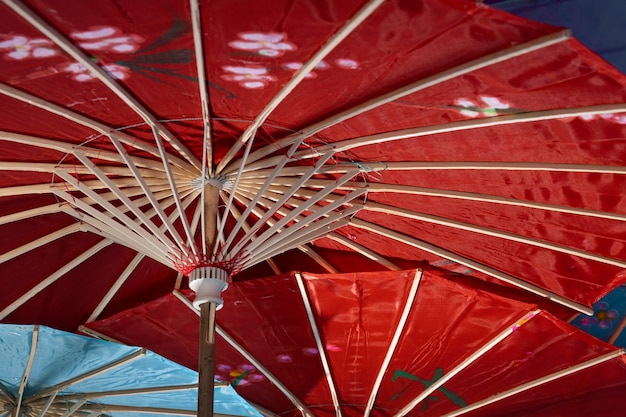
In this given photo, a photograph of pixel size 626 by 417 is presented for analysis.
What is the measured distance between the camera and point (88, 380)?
9781 millimetres

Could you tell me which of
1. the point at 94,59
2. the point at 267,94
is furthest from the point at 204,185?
the point at 94,59

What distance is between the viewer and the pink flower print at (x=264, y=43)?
591 cm

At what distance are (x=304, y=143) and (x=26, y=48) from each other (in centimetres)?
237

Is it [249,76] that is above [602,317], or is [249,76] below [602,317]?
below

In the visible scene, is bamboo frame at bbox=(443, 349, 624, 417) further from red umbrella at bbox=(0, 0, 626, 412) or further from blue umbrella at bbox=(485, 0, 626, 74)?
blue umbrella at bbox=(485, 0, 626, 74)

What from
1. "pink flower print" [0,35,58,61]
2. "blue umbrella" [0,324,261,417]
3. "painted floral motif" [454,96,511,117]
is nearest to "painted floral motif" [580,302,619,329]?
"blue umbrella" [0,324,261,417]

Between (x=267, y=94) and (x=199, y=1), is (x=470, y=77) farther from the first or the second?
(x=199, y=1)

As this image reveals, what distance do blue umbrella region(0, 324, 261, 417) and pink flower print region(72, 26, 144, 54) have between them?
3.56 meters

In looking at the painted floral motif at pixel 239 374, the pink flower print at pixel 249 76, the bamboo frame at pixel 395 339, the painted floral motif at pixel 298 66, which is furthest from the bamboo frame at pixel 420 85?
the painted floral motif at pixel 239 374

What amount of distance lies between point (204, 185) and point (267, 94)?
47.2 inches

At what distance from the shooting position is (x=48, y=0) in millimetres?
5566

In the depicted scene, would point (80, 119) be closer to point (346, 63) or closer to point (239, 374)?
point (346, 63)

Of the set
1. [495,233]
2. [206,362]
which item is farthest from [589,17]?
[206,362]

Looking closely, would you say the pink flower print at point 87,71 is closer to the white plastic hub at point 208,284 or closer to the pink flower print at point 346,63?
the pink flower print at point 346,63
